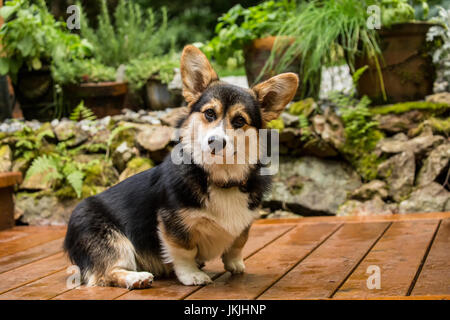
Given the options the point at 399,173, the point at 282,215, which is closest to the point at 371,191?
the point at 399,173

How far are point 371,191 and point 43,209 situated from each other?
2.83 m

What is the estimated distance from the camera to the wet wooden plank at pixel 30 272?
93.4 inches

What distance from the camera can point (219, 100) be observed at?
220cm

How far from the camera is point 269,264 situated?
2557mm

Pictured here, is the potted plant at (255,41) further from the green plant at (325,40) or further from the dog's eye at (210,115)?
the dog's eye at (210,115)

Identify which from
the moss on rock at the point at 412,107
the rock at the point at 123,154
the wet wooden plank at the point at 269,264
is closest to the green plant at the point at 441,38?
the moss on rock at the point at 412,107

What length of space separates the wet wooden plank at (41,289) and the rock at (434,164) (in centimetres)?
288

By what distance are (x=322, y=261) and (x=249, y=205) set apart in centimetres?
55

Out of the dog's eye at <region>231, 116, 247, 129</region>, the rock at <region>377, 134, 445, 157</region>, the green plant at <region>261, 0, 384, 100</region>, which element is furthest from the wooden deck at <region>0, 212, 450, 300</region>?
the green plant at <region>261, 0, 384, 100</region>

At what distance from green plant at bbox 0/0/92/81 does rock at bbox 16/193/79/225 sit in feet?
4.75

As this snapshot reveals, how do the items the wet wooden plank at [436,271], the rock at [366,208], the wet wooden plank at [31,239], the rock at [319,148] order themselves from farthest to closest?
the rock at [319,148] → the rock at [366,208] → the wet wooden plank at [31,239] → the wet wooden plank at [436,271]

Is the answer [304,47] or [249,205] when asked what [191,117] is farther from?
[304,47]

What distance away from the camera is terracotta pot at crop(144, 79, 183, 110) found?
5.70m

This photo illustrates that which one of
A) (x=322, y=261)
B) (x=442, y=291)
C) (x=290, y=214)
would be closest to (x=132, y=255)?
(x=322, y=261)
